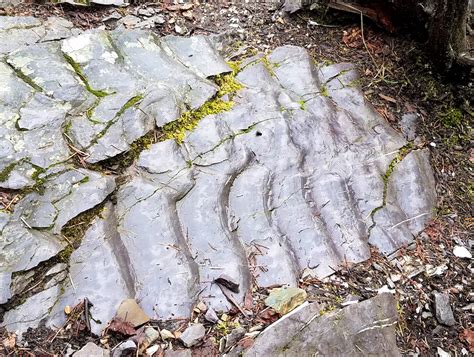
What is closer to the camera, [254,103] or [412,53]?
[254,103]

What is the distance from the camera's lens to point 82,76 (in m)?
3.23

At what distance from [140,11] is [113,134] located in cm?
159

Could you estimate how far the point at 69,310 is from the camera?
2369 millimetres

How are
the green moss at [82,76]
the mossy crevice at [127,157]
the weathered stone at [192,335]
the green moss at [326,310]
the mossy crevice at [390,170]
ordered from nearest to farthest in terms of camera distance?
the weathered stone at [192,335] → the green moss at [326,310] → the mossy crevice at [127,157] → the mossy crevice at [390,170] → the green moss at [82,76]

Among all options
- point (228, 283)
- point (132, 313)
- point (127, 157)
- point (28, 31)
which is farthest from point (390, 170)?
point (28, 31)

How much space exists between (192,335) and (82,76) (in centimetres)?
186

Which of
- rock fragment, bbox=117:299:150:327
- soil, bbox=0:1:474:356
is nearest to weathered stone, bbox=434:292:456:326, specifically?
soil, bbox=0:1:474:356

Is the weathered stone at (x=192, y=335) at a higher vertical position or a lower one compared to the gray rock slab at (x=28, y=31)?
lower

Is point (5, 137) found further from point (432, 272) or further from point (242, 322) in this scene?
point (432, 272)

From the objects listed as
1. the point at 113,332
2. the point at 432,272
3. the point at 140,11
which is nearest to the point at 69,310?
the point at 113,332

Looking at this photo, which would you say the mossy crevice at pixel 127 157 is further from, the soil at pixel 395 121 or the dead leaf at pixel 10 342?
the dead leaf at pixel 10 342

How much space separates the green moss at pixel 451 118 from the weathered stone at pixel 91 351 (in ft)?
9.00

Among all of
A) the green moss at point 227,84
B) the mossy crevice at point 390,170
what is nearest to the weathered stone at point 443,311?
the mossy crevice at point 390,170

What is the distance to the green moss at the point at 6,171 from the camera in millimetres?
2710
